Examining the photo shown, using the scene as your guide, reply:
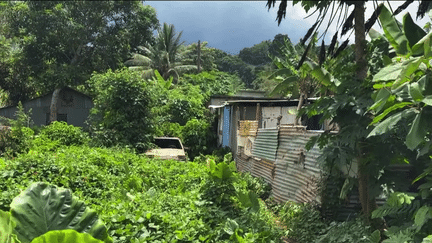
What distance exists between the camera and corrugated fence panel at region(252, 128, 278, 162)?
10.4m

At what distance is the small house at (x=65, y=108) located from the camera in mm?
23453

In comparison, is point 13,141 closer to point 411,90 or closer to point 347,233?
point 347,233

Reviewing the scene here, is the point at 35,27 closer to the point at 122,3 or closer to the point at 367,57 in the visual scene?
the point at 122,3

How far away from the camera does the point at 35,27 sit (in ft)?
75.9

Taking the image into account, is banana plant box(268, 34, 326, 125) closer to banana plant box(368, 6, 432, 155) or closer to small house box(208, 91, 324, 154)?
small house box(208, 91, 324, 154)

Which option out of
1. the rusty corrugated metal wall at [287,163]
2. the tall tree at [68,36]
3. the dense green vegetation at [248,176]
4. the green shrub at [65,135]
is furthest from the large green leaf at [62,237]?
the tall tree at [68,36]

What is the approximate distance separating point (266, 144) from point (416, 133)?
8545 millimetres

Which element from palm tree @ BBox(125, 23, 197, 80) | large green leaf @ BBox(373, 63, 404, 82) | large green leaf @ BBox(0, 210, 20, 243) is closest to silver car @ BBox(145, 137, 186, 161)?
large green leaf @ BBox(373, 63, 404, 82)

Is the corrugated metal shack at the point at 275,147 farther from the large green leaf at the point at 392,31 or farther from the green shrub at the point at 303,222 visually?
the large green leaf at the point at 392,31

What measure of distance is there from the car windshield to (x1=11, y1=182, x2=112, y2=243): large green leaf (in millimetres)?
12787

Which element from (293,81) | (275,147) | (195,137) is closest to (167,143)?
(195,137)

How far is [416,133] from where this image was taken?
2600 mm

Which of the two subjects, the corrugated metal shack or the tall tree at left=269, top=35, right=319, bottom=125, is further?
the tall tree at left=269, top=35, right=319, bottom=125

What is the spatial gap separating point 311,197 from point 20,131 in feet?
24.3
